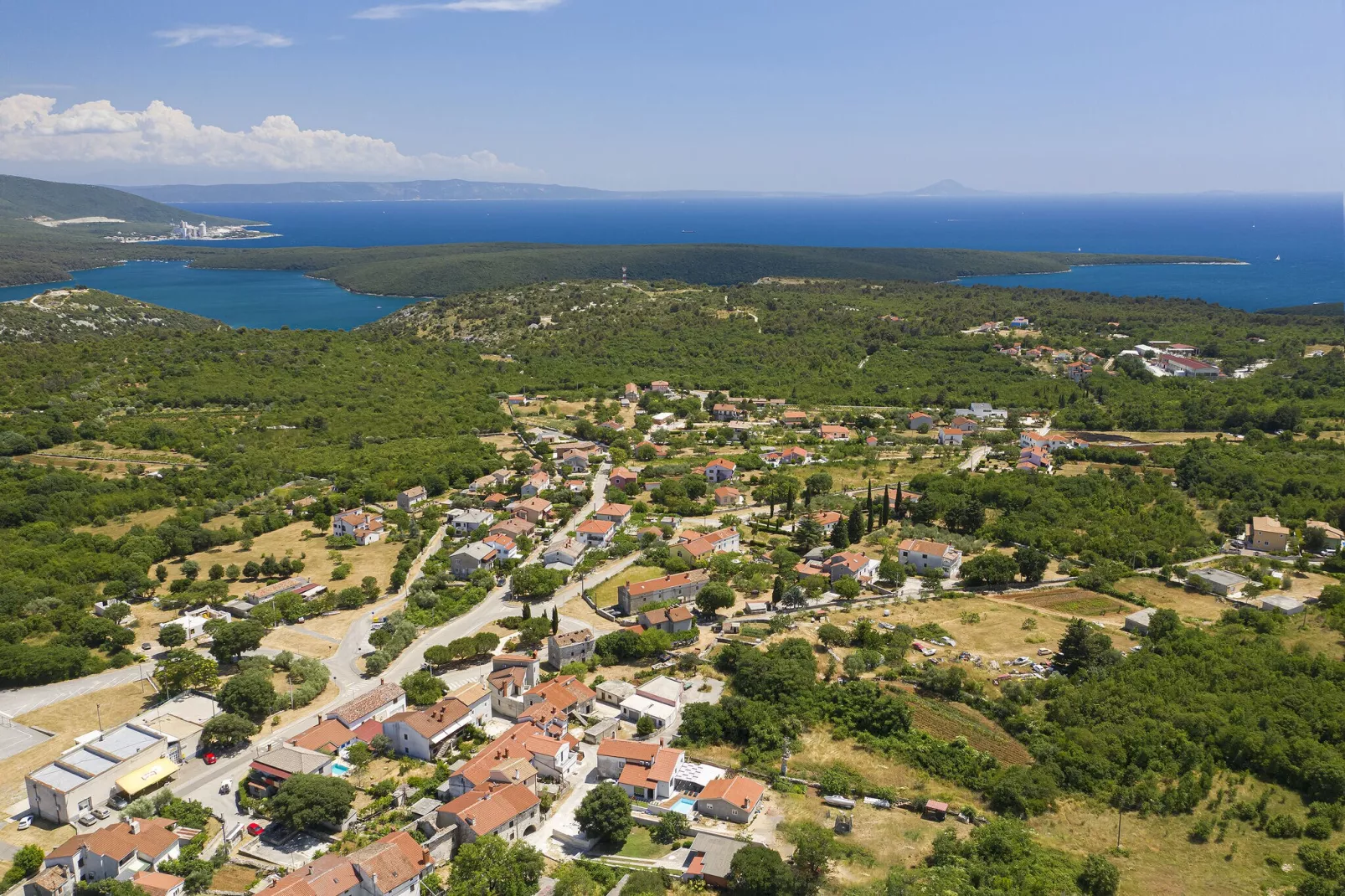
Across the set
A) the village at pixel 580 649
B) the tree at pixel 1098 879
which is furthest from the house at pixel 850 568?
the tree at pixel 1098 879

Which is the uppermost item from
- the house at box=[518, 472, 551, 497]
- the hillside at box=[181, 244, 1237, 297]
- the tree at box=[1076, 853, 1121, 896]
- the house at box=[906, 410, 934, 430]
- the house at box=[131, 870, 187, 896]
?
the hillside at box=[181, 244, 1237, 297]

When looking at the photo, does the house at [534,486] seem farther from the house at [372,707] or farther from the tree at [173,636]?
the house at [372,707]

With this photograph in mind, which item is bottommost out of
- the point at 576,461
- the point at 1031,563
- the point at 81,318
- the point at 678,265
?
the point at 1031,563

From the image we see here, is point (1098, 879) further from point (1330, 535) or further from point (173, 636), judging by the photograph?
point (173, 636)

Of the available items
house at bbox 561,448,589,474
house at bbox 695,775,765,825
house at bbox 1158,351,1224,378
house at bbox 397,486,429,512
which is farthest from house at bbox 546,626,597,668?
house at bbox 1158,351,1224,378

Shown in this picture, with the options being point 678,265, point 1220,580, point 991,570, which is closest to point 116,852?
point 991,570

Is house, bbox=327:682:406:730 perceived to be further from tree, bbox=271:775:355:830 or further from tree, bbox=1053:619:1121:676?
tree, bbox=1053:619:1121:676
